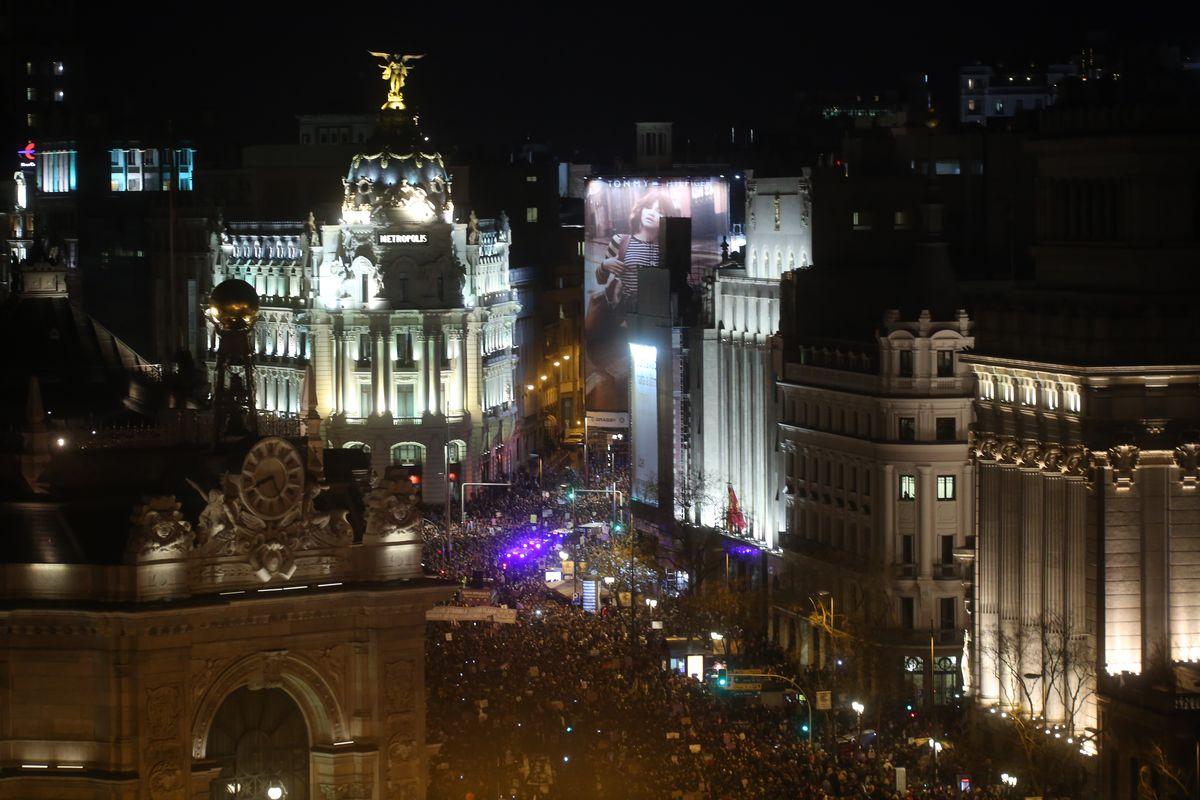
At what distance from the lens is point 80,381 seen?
67562 millimetres

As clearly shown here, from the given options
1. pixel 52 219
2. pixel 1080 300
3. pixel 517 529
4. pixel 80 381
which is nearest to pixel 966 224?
pixel 517 529

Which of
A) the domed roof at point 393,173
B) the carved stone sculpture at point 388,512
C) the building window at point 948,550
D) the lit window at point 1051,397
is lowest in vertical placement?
the building window at point 948,550

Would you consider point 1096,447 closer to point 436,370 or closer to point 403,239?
point 403,239

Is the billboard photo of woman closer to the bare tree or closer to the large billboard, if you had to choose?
the large billboard

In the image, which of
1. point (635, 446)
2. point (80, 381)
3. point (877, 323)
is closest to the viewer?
point (80, 381)

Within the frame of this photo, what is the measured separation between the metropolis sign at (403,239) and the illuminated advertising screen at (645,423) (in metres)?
18.6

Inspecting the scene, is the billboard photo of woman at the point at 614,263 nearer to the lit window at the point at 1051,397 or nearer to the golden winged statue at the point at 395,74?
the golden winged statue at the point at 395,74

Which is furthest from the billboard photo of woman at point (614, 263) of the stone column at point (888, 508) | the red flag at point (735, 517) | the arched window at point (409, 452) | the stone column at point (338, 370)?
the stone column at point (888, 508)

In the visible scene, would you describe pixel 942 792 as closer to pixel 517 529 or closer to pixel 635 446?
pixel 517 529

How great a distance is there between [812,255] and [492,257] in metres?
62.0

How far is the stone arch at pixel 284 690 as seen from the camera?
58969 mm

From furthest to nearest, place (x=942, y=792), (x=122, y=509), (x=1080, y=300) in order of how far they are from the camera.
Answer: (x=1080, y=300), (x=942, y=792), (x=122, y=509)

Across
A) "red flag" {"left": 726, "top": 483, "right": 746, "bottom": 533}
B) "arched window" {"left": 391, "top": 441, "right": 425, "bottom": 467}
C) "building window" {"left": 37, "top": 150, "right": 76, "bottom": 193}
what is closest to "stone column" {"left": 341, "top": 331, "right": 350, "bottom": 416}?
"arched window" {"left": 391, "top": 441, "right": 425, "bottom": 467}

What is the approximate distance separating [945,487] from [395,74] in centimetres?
6124
